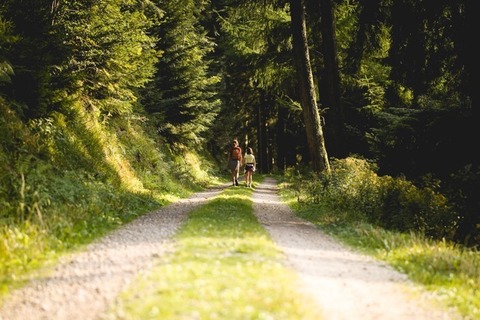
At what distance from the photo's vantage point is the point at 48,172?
1123 centimetres

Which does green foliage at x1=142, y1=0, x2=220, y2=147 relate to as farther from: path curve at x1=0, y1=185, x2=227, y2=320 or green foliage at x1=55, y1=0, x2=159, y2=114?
path curve at x1=0, y1=185, x2=227, y2=320

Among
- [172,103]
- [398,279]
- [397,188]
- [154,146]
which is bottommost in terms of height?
[398,279]

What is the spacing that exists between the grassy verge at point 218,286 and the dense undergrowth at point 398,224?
223cm

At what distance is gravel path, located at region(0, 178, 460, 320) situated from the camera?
17.0 ft

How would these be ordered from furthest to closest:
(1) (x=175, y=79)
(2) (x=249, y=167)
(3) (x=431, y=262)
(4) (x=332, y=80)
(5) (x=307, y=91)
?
(1) (x=175, y=79)
(2) (x=249, y=167)
(4) (x=332, y=80)
(5) (x=307, y=91)
(3) (x=431, y=262)

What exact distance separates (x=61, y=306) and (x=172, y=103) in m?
20.4

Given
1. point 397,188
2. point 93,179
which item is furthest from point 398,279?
point 93,179

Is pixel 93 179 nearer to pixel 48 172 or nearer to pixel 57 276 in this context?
pixel 48 172

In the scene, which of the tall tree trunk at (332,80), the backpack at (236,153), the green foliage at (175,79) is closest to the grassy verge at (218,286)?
the tall tree trunk at (332,80)

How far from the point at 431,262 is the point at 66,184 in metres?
8.15

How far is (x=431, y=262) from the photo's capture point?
7621mm

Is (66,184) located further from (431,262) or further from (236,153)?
(236,153)

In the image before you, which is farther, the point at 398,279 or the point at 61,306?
the point at 398,279

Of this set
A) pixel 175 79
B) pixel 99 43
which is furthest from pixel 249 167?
pixel 99 43
